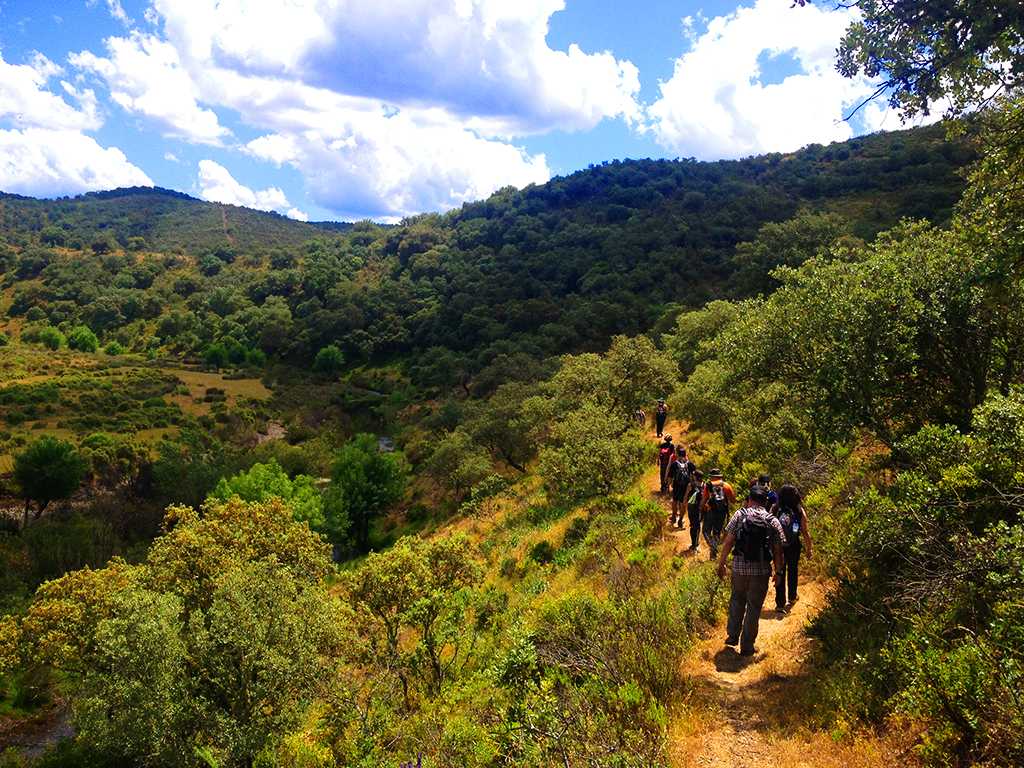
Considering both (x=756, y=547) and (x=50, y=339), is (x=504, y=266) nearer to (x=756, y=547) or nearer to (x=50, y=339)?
(x=50, y=339)

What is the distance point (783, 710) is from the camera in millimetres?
5281

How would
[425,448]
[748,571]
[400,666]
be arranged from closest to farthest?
[748,571], [400,666], [425,448]

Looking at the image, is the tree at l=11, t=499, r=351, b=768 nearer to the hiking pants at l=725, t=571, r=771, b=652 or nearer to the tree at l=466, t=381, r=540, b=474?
the hiking pants at l=725, t=571, r=771, b=652

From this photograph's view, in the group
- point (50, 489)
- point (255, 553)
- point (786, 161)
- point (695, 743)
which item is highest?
point (786, 161)

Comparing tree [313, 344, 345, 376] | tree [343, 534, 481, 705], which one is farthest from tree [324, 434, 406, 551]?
tree [313, 344, 345, 376]

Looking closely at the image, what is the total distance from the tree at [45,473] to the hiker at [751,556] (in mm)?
42258

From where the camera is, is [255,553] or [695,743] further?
[255,553]

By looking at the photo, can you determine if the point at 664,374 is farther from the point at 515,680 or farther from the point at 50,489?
the point at 50,489

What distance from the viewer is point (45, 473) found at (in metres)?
34.0

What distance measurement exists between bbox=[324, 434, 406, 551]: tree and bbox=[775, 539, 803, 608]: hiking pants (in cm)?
3081

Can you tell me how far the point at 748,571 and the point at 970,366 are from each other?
4362mm

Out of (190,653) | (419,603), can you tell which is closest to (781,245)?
(419,603)

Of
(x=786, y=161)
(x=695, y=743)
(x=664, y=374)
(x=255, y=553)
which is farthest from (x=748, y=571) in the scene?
(x=786, y=161)

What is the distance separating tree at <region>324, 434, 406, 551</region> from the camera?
35.5 meters
